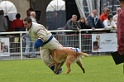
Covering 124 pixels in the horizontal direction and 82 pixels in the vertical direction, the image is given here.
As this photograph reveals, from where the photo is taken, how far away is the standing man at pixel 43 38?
15.7 m

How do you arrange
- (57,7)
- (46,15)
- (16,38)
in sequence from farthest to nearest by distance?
(57,7), (46,15), (16,38)

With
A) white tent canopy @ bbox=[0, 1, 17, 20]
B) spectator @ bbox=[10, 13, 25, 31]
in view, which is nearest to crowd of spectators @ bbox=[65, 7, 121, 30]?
spectator @ bbox=[10, 13, 25, 31]

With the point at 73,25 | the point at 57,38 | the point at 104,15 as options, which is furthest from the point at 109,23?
the point at 57,38

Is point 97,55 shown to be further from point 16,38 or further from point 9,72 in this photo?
point 9,72

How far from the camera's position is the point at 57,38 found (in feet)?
78.8

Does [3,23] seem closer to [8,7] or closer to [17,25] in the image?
[17,25]

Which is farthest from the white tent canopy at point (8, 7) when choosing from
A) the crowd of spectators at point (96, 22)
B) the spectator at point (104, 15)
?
the crowd of spectators at point (96, 22)

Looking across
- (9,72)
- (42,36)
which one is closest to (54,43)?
(42,36)

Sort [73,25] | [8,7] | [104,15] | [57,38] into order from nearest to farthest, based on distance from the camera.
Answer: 1. [57,38]
2. [73,25]
3. [104,15]
4. [8,7]

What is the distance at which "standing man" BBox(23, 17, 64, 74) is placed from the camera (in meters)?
15.7

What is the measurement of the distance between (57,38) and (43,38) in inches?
324

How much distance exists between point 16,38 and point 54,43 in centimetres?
796

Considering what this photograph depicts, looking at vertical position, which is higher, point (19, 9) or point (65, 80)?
point (19, 9)

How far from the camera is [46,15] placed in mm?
30734
